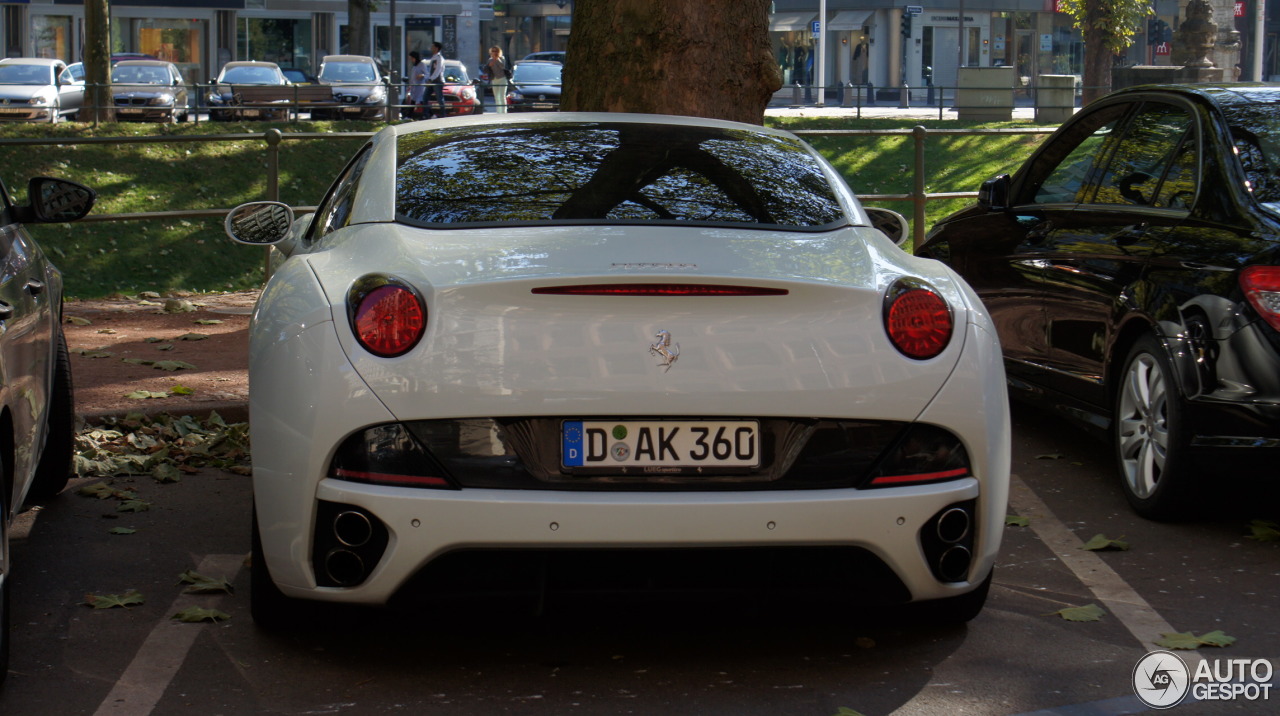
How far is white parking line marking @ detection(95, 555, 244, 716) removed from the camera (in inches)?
144

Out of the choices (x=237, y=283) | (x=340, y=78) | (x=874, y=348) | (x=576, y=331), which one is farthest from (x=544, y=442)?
(x=340, y=78)

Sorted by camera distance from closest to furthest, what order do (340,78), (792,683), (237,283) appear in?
(792,683), (237,283), (340,78)

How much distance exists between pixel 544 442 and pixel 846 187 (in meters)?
1.54

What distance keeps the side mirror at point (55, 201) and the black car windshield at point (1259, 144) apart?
150 inches

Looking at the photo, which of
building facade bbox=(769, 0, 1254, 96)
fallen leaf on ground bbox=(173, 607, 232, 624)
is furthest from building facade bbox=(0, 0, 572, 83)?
fallen leaf on ground bbox=(173, 607, 232, 624)

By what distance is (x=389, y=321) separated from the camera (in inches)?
142

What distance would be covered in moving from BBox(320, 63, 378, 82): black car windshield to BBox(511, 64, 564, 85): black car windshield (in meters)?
3.35

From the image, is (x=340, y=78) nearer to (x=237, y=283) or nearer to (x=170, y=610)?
(x=237, y=283)

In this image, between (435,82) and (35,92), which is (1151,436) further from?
(35,92)

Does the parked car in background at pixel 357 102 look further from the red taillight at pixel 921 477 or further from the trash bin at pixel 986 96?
the red taillight at pixel 921 477

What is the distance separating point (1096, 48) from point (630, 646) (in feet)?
112

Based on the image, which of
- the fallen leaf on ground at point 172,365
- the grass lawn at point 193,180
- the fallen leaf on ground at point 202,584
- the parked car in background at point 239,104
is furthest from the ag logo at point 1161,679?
the parked car in background at point 239,104

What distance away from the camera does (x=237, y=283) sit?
16781mm

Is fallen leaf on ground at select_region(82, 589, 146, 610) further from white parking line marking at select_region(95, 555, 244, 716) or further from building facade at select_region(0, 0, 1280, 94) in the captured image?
building facade at select_region(0, 0, 1280, 94)
